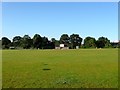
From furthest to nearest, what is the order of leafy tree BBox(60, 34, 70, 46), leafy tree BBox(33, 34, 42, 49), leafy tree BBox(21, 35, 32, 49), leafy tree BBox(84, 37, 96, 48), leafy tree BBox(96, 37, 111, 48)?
leafy tree BBox(60, 34, 70, 46), leafy tree BBox(96, 37, 111, 48), leafy tree BBox(21, 35, 32, 49), leafy tree BBox(33, 34, 42, 49), leafy tree BBox(84, 37, 96, 48)

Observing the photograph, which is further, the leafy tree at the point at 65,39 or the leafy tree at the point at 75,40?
the leafy tree at the point at 65,39

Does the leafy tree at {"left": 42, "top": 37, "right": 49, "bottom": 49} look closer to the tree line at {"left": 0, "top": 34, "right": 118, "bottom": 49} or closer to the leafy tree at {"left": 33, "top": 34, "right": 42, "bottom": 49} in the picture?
the tree line at {"left": 0, "top": 34, "right": 118, "bottom": 49}

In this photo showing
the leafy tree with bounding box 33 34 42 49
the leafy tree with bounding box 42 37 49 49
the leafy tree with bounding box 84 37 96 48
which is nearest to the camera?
the leafy tree with bounding box 84 37 96 48

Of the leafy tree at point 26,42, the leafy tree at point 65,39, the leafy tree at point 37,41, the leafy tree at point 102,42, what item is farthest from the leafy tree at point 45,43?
the leafy tree at point 102,42

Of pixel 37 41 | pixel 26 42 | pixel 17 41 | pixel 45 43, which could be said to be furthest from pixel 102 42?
pixel 17 41

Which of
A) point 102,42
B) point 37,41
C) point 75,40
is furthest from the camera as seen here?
point 75,40

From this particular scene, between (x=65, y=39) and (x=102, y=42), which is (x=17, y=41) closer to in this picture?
(x=65, y=39)

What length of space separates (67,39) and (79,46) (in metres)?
12.7

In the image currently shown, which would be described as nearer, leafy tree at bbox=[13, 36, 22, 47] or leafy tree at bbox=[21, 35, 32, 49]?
leafy tree at bbox=[21, 35, 32, 49]

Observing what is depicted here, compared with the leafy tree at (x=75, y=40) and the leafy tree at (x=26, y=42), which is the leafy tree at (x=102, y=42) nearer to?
the leafy tree at (x=75, y=40)

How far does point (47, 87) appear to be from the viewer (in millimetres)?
13258

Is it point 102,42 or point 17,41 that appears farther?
point 17,41

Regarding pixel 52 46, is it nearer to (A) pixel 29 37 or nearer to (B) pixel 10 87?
(A) pixel 29 37

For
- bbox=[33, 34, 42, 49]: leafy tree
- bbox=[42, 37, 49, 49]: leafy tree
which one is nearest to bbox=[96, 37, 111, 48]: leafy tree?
bbox=[42, 37, 49, 49]: leafy tree
